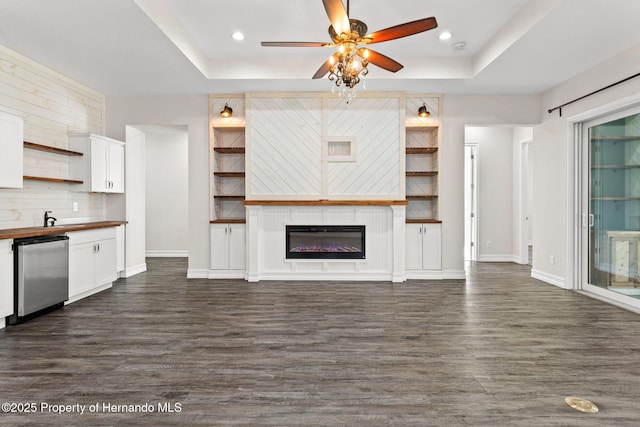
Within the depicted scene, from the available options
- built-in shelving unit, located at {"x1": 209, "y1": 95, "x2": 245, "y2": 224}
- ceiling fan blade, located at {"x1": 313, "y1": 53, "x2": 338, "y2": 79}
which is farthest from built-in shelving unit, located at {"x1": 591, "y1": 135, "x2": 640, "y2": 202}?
built-in shelving unit, located at {"x1": 209, "y1": 95, "x2": 245, "y2": 224}

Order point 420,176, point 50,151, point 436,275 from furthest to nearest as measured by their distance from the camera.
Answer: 1. point 420,176
2. point 436,275
3. point 50,151

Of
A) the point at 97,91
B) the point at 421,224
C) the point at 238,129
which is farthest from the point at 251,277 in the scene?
the point at 97,91

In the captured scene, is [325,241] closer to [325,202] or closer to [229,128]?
[325,202]

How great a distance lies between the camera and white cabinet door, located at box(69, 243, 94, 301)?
4.11m

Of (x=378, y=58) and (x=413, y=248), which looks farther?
(x=413, y=248)

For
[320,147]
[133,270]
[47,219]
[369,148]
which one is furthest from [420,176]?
[47,219]

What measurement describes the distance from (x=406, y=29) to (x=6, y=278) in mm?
4105

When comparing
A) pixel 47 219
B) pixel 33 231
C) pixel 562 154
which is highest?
pixel 562 154

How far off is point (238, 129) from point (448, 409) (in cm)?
487

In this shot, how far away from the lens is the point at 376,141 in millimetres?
5457

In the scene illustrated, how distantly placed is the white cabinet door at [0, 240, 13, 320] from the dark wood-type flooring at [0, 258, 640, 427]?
0.68ft

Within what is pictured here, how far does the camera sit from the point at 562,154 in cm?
498

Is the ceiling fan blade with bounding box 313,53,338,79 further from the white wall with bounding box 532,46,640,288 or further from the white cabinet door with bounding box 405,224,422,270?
the white wall with bounding box 532,46,640,288

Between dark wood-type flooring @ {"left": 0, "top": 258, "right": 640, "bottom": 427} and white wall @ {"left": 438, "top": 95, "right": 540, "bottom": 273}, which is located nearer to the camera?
dark wood-type flooring @ {"left": 0, "top": 258, "right": 640, "bottom": 427}
